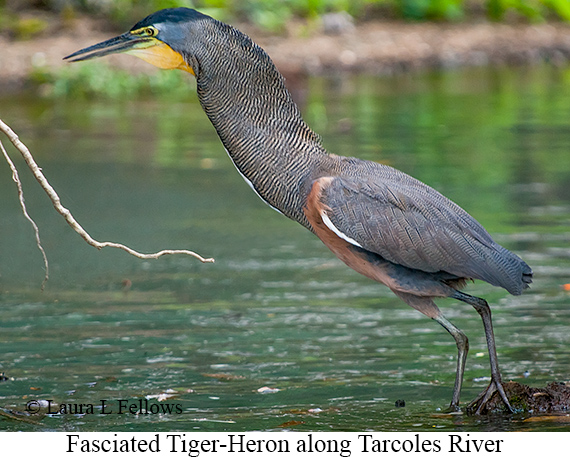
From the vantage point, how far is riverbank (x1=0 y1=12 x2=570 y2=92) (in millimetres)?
19516

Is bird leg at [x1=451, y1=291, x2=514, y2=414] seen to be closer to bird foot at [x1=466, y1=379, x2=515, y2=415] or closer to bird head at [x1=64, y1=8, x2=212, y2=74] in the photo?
bird foot at [x1=466, y1=379, x2=515, y2=415]

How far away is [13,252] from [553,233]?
181 inches

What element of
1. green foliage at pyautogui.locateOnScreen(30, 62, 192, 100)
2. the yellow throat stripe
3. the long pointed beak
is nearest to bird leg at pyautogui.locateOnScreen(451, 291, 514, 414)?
the yellow throat stripe

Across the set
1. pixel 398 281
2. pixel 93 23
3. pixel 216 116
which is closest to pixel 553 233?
pixel 398 281

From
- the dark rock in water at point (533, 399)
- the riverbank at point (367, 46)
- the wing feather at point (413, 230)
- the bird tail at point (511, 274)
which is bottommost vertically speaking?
the dark rock in water at point (533, 399)

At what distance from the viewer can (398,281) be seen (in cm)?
499

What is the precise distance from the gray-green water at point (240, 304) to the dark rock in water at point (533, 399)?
120 millimetres

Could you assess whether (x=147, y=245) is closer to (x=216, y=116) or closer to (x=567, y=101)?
(x=216, y=116)

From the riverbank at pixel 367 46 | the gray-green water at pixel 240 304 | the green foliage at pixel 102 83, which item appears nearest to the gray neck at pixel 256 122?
the gray-green water at pixel 240 304

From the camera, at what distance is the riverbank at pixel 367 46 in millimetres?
19516

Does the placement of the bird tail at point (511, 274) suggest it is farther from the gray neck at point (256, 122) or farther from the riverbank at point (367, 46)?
the riverbank at point (367, 46)

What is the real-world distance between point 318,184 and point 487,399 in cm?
140

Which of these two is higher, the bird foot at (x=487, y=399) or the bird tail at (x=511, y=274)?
the bird tail at (x=511, y=274)

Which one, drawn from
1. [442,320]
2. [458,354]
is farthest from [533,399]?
[442,320]
